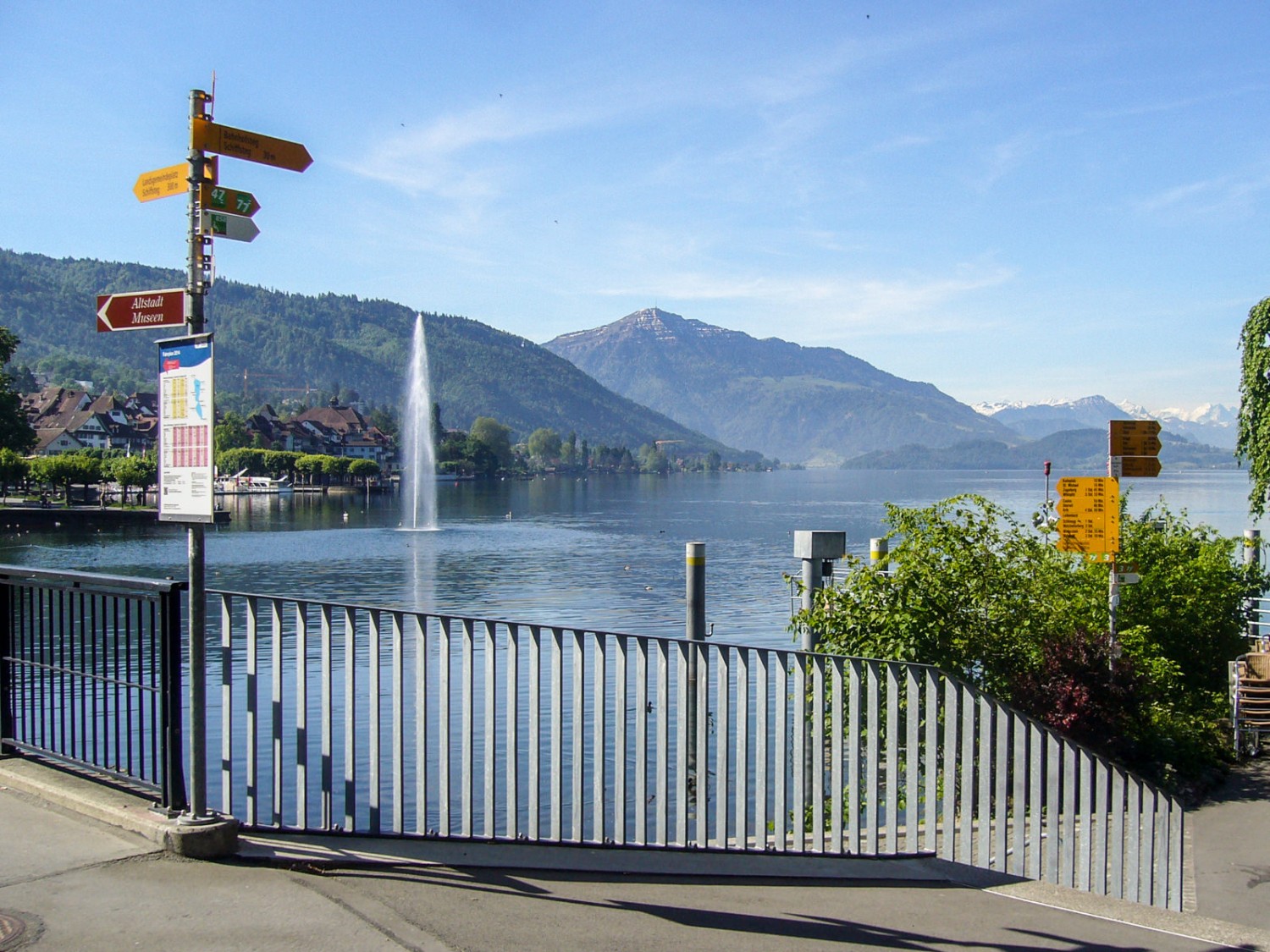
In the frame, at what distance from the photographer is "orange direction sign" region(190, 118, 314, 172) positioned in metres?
5.94

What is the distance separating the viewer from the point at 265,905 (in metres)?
5.27

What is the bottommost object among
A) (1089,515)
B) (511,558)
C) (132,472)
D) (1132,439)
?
(511,558)

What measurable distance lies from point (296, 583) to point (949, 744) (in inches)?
1675

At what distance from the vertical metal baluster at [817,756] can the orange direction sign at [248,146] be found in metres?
3.93

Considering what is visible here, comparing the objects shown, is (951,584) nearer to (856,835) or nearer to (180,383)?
(856,835)

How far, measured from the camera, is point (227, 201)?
5.94 meters

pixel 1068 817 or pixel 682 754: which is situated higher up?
pixel 682 754

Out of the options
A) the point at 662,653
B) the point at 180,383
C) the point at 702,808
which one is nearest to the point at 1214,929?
the point at 702,808

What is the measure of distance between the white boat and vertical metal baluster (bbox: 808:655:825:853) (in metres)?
155

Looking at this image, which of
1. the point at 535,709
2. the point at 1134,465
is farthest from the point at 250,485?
the point at 535,709

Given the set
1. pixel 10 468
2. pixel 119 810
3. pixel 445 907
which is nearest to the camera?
pixel 445 907

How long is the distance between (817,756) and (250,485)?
16863cm

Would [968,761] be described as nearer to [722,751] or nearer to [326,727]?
[722,751]

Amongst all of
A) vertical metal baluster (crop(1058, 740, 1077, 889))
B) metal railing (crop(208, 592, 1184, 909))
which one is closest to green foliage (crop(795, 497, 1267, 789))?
metal railing (crop(208, 592, 1184, 909))
